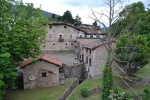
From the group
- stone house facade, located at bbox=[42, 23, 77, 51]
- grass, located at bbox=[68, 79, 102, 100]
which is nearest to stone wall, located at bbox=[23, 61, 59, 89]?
grass, located at bbox=[68, 79, 102, 100]

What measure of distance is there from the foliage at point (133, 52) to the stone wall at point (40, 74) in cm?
810

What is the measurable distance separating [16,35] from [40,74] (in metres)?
7.05

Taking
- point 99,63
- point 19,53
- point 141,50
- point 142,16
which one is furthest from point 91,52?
point 142,16

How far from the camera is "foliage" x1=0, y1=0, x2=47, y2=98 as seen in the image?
1793 cm

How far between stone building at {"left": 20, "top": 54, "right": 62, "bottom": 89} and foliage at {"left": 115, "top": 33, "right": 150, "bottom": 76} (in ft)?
26.5

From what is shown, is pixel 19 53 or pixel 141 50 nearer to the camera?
pixel 19 53

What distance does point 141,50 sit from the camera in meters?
23.2

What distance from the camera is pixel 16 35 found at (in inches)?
738

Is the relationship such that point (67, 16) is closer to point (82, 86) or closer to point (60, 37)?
point (60, 37)

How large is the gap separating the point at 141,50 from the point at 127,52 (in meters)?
1.68

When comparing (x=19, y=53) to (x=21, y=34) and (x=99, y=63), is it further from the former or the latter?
(x=99, y=63)

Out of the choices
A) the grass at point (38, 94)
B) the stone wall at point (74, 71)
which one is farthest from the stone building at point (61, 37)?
the grass at point (38, 94)

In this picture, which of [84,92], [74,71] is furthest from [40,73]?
[74,71]

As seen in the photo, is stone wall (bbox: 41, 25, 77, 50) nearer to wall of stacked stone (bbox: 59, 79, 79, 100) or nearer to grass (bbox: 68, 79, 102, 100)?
wall of stacked stone (bbox: 59, 79, 79, 100)
